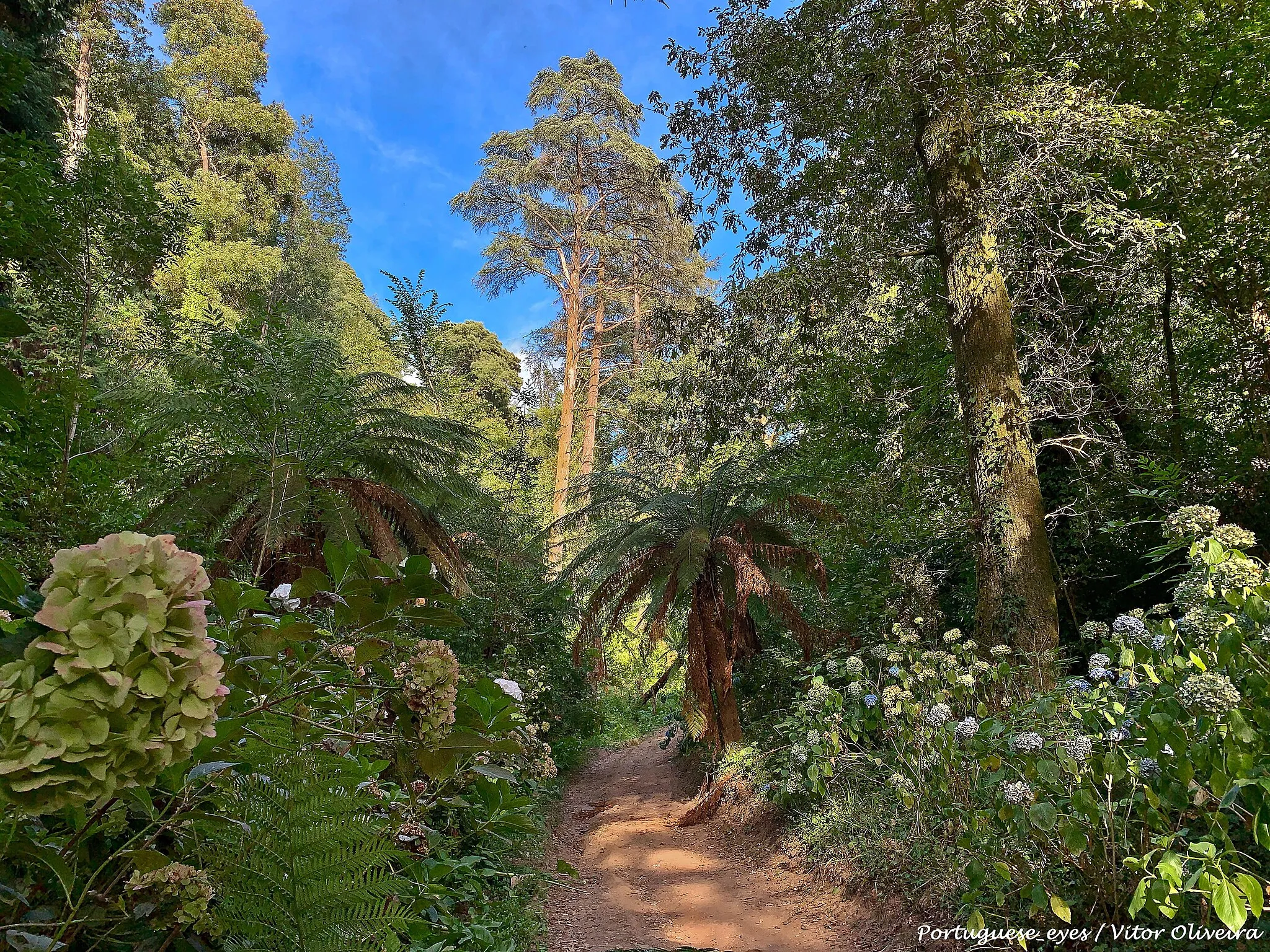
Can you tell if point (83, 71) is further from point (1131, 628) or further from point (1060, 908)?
point (1060, 908)

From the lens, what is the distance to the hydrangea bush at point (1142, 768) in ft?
5.48

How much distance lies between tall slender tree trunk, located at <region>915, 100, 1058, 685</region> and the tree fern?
428cm

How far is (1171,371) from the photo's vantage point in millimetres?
5027

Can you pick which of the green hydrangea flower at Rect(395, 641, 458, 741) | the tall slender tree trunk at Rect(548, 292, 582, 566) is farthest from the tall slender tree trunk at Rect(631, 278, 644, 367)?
the green hydrangea flower at Rect(395, 641, 458, 741)

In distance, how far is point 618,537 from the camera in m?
6.50

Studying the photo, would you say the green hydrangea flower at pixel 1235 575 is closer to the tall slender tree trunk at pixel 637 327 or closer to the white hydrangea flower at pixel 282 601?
the white hydrangea flower at pixel 282 601

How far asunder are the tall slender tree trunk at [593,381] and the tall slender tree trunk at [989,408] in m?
11.1

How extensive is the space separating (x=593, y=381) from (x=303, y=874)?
49.5 ft

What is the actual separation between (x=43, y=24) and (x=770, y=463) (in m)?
8.67

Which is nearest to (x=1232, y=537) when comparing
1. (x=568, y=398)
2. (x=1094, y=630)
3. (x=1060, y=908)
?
(x=1094, y=630)

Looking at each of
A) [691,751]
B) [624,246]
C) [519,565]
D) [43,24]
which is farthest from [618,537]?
[624,246]

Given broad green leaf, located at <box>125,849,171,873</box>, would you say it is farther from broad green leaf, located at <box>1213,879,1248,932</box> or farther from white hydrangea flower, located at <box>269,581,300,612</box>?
broad green leaf, located at <box>1213,879,1248,932</box>

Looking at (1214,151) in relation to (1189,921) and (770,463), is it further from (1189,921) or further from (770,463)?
(1189,921)

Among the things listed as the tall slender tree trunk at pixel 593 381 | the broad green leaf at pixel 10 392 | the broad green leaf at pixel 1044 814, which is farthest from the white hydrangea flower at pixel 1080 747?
the tall slender tree trunk at pixel 593 381
